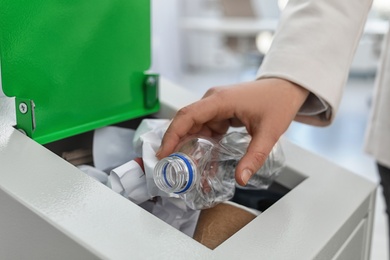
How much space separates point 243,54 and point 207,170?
400 cm

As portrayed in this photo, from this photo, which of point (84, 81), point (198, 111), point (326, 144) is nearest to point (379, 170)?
point (198, 111)

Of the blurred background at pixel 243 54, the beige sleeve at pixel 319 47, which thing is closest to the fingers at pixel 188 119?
the beige sleeve at pixel 319 47

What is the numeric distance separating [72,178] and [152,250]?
0.12 m

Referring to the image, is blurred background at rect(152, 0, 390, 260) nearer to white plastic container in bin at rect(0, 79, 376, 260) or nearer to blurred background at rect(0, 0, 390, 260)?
blurred background at rect(0, 0, 390, 260)

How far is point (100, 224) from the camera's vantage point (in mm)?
437

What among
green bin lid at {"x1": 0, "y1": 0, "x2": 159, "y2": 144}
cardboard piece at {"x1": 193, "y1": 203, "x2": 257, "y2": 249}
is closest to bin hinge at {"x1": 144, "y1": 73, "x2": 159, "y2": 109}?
green bin lid at {"x1": 0, "y1": 0, "x2": 159, "y2": 144}

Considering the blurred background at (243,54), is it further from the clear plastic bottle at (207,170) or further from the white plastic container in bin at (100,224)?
the white plastic container in bin at (100,224)

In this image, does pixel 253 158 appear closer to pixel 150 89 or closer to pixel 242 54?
pixel 150 89

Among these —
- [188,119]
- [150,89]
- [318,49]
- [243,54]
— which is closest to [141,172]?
[188,119]

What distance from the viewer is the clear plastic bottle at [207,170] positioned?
511mm

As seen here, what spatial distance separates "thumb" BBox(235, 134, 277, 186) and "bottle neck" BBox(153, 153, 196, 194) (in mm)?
73

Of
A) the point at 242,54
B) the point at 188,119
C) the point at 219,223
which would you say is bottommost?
the point at 242,54

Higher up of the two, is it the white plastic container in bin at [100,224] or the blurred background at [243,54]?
the white plastic container in bin at [100,224]

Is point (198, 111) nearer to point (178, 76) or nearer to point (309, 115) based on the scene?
point (309, 115)
